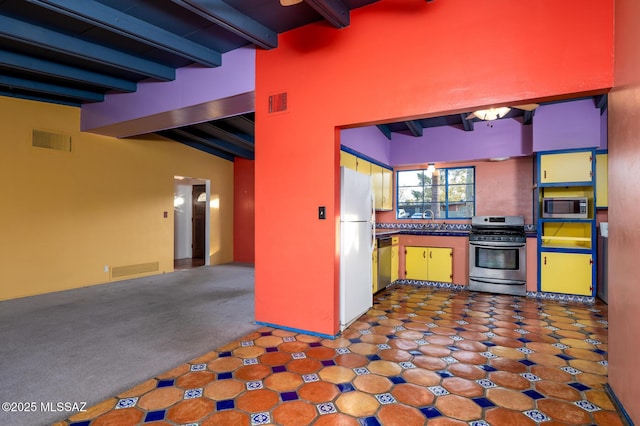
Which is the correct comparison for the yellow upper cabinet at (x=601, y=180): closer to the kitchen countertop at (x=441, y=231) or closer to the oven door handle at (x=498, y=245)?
the kitchen countertop at (x=441, y=231)

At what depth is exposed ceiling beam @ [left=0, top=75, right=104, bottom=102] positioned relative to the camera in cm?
405

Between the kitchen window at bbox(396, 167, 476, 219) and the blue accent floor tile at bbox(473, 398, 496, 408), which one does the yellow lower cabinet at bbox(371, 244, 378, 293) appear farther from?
the blue accent floor tile at bbox(473, 398, 496, 408)

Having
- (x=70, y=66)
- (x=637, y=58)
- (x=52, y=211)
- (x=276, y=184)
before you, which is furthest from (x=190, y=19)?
(x=52, y=211)

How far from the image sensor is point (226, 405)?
6.40 feet

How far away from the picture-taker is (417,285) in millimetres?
5508

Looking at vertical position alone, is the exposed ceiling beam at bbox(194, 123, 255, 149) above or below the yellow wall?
above

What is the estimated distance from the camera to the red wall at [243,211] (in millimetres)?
7930

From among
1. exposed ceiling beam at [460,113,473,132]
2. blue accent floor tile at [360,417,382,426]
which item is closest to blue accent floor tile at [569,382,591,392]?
blue accent floor tile at [360,417,382,426]

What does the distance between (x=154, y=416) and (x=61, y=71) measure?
13.2ft

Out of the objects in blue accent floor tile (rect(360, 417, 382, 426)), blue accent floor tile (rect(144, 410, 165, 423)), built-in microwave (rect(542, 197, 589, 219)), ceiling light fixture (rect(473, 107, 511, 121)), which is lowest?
blue accent floor tile (rect(360, 417, 382, 426))

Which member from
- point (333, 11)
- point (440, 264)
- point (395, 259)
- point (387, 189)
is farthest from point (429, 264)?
point (333, 11)

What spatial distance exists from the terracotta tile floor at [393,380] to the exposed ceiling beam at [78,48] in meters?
3.20

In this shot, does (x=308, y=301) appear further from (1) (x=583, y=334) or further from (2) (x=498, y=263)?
(2) (x=498, y=263)

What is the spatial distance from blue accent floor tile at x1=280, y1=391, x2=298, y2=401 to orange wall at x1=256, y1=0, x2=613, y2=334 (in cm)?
100
